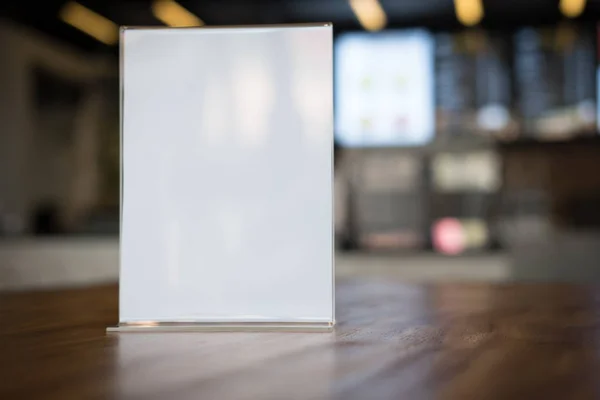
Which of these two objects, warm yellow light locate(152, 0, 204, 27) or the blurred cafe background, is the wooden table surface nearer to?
the blurred cafe background

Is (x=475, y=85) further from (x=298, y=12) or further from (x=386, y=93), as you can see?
(x=298, y=12)

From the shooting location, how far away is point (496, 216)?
3.88m

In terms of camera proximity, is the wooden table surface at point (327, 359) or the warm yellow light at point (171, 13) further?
the warm yellow light at point (171, 13)

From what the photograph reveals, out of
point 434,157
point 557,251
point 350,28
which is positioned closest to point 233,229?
point 557,251

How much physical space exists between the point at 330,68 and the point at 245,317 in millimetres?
166

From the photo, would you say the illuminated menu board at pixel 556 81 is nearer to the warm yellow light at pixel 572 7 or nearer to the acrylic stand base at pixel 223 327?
the warm yellow light at pixel 572 7

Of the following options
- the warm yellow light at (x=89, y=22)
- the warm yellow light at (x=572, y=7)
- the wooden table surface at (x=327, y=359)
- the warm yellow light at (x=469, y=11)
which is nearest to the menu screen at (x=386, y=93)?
the warm yellow light at (x=469, y=11)

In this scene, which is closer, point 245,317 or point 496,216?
point 245,317

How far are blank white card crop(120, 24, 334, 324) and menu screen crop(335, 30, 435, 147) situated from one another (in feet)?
12.3

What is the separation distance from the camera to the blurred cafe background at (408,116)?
4.06m

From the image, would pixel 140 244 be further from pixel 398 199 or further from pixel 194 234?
pixel 398 199

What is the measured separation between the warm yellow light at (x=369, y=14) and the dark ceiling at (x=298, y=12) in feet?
0.13

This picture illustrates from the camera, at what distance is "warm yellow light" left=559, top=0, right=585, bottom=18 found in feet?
13.5

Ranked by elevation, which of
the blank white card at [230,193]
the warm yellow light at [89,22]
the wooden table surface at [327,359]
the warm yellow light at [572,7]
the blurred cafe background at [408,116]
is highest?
the warm yellow light at [89,22]
